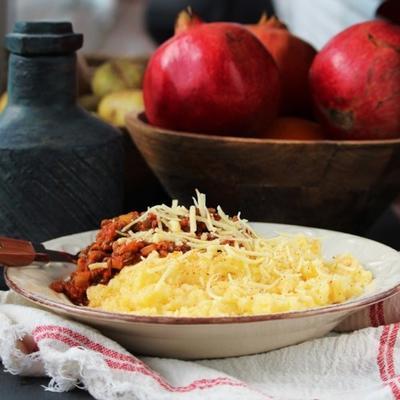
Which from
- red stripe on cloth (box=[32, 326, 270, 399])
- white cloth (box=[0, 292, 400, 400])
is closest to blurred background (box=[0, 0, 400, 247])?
white cloth (box=[0, 292, 400, 400])

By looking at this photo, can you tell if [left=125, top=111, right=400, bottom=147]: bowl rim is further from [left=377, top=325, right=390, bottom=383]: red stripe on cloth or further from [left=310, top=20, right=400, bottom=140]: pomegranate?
[left=377, top=325, right=390, bottom=383]: red stripe on cloth

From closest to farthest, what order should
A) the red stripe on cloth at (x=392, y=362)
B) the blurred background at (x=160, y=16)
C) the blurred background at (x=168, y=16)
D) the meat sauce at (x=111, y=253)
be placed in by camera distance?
the red stripe on cloth at (x=392, y=362), the meat sauce at (x=111, y=253), the blurred background at (x=168, y=16), the blurred background at (x=160, y=16)

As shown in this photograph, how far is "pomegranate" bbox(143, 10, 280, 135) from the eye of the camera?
4.34ft

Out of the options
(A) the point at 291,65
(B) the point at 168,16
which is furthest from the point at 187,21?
(B) the point at 168,16

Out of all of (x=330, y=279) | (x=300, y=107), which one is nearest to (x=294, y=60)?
(x=300, y=107)

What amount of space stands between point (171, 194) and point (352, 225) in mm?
269

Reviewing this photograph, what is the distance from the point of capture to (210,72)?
1321mm

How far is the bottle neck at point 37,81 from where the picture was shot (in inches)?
49.6

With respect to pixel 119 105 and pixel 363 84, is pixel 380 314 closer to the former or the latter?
pixel 363 84

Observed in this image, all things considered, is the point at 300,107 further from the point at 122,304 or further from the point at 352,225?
the point at 122,304

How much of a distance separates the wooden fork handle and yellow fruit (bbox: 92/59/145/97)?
766mm

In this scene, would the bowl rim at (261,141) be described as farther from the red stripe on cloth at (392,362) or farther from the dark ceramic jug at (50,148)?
the red stripe on cloth at (392,362)

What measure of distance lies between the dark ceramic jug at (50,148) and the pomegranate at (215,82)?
0.11m

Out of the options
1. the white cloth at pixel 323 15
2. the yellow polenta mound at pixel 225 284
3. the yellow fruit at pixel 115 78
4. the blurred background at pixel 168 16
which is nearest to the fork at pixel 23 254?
the yellow polenta mound at pixel 225 284
